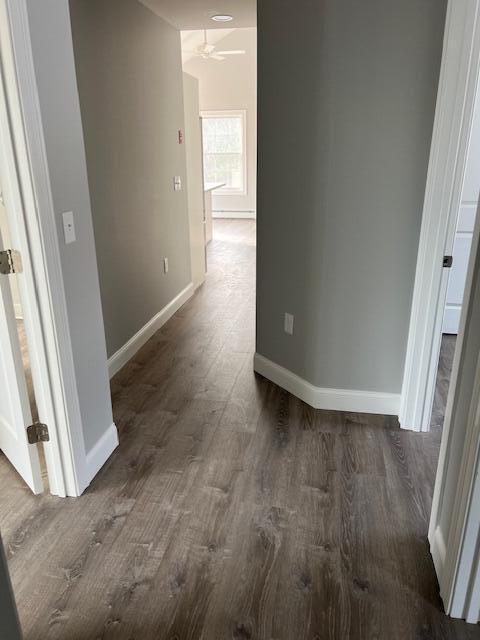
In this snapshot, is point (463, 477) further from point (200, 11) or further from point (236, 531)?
point (200, 11)

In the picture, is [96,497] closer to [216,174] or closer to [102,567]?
[102,567]

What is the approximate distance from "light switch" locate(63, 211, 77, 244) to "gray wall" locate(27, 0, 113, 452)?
2 cm

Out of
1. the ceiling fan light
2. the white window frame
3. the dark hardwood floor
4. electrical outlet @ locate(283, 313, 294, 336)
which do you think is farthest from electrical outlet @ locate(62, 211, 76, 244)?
the white window frame

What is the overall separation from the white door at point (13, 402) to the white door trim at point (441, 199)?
5.93ft

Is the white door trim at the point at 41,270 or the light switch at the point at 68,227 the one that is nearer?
the white door trim at the point at 41,270

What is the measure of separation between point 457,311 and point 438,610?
2.76 meters

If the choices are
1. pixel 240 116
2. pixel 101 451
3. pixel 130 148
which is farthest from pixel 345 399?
pixel 240 116

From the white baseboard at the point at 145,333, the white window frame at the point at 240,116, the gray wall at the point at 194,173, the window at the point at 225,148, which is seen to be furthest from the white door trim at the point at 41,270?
the white window frame at the point at 240,116

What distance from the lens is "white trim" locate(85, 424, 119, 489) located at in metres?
2.21

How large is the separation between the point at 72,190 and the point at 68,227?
152 millimetres

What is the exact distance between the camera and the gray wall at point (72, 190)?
5.65ft

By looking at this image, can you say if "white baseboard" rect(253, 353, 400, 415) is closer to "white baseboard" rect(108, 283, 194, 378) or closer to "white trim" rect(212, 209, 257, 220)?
"white baseboard" rect(108, 283, 194, 378)

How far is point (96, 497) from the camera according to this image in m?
2.12

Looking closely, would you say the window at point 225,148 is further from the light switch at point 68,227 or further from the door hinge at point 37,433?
the door hinge at point 37,433
